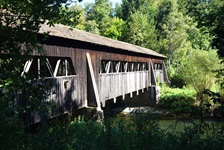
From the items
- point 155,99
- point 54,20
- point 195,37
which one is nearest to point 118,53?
point 155,99

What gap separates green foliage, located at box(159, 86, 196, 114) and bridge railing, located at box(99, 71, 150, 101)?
109 inches

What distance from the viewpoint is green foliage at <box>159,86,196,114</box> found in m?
18.6

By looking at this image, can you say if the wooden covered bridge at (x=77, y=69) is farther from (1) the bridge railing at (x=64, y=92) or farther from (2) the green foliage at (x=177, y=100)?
(2) the green foliage at (x=177, y=100)

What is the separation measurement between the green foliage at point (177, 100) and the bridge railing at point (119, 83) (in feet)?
9.07

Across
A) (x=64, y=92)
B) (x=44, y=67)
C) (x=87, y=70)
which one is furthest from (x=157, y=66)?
(x=44, y=67)

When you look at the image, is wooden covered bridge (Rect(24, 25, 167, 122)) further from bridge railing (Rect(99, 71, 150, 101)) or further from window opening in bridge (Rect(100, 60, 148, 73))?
window opening in bridge (Rect(100, 60, 148, 73))

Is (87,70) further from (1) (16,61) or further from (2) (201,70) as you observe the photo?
(2) (201,70)

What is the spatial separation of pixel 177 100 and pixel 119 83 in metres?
7.78

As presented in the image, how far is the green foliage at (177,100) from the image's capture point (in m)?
18.6

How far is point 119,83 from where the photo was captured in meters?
13.7

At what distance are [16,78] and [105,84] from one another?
905cm

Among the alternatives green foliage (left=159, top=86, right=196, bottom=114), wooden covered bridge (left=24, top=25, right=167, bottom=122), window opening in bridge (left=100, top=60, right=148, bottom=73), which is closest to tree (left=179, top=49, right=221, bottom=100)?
green foliage (left=159, top=86, right=196, bottom=114)

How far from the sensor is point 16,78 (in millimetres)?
2969

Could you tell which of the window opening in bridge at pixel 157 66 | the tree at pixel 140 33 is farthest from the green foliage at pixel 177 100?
the tree at pixel 140 33
